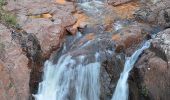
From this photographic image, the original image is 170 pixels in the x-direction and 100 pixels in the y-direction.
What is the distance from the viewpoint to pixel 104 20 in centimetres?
965

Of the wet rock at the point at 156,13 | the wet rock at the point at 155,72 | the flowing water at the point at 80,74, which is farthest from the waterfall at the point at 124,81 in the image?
the wet rock at the point at 156,13

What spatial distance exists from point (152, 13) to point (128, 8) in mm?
714

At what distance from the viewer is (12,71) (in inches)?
305

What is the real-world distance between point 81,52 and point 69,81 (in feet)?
2.22

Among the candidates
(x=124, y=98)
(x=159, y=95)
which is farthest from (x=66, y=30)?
(x=159, y=95)

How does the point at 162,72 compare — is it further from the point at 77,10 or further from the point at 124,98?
the point at 77,10

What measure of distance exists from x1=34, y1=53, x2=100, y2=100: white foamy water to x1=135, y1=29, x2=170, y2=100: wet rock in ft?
3.18

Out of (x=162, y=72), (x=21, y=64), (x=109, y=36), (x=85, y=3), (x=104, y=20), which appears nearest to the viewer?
(x=162, y=72)

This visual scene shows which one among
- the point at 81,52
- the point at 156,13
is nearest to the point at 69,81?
the point at 81,52

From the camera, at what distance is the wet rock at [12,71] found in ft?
24.8

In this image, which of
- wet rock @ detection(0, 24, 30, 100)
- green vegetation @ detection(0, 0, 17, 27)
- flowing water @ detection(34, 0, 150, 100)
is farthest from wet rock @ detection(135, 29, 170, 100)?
green vegetation @ detection(0, 0, 17, 27)

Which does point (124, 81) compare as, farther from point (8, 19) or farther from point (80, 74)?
point (8, 19)

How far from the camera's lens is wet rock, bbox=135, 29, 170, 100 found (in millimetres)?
7441

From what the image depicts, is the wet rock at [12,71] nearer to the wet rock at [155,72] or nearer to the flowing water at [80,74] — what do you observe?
the flowing water at [80,74]
